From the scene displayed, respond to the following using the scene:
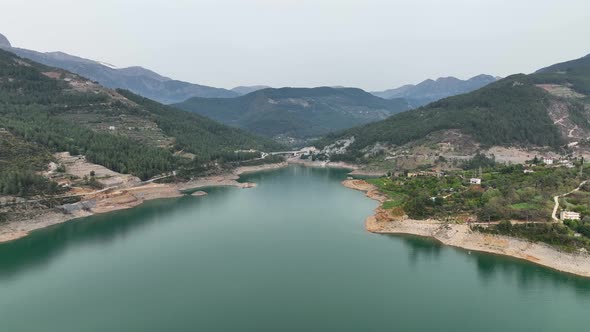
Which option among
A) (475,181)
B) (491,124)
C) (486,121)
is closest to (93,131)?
(475,181)

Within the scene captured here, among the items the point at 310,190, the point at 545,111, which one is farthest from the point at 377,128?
the point at 310,190

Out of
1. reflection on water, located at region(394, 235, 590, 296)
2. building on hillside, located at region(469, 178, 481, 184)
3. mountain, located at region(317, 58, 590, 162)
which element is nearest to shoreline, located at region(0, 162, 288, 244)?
building on hillside, located at region(469, 178, 481, 184)

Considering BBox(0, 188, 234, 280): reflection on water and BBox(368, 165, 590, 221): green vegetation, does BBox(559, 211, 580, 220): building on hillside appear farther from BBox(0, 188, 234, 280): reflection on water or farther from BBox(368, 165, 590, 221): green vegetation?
BBox(0, 188, 234, 280): reflection on water

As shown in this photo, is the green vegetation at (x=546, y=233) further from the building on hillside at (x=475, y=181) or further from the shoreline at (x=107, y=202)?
the shoreline at (x=107, y=202)

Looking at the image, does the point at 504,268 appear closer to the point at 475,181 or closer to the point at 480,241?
the point at 480,241

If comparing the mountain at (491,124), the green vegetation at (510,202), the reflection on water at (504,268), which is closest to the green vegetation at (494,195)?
the green vegetation at (510,202)
